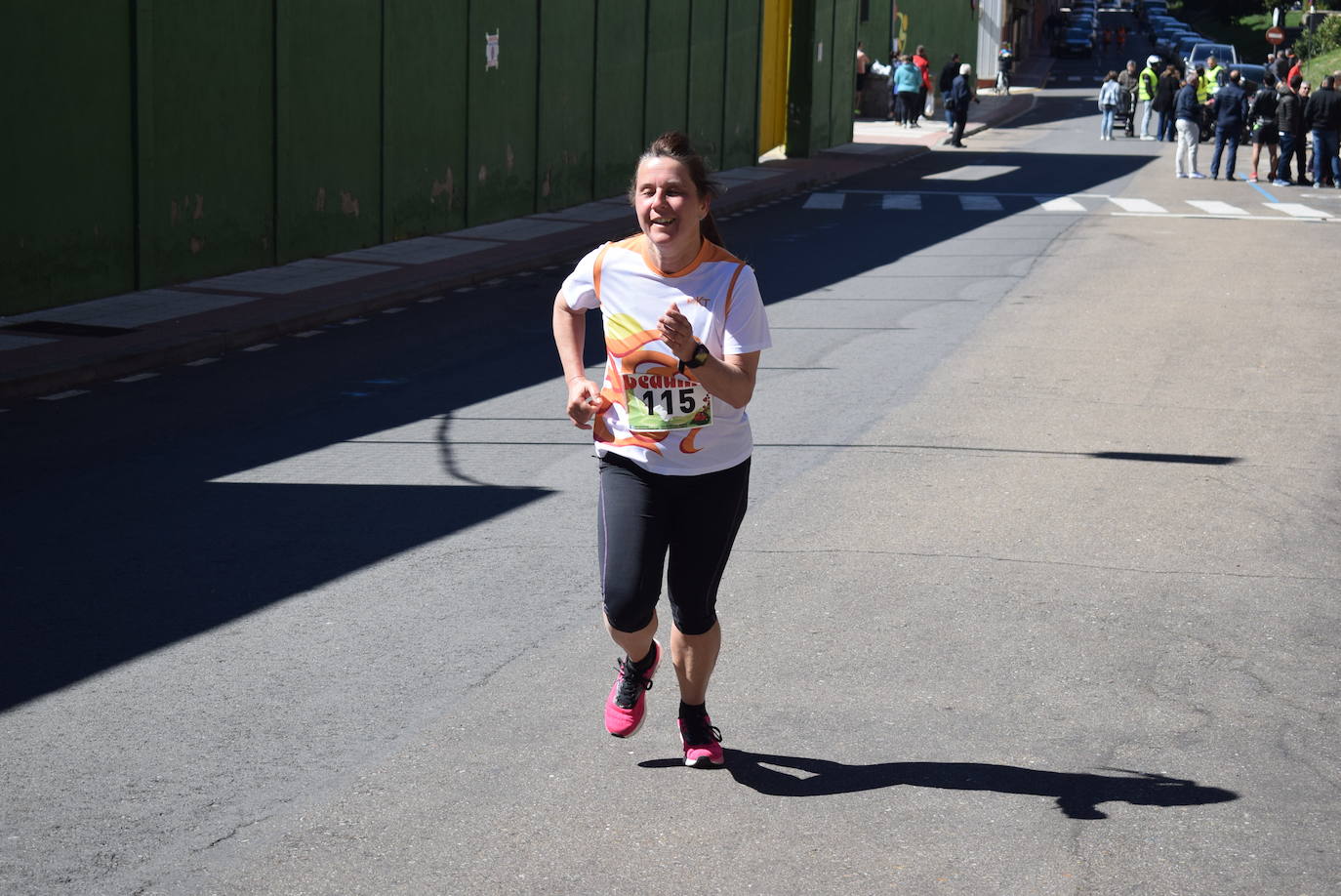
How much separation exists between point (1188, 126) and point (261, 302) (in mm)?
21286

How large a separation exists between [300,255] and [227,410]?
24.5ft

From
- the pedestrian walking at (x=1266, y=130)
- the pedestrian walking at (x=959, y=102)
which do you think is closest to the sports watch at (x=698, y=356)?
the pedestrian walking at (x=1266, y=130)

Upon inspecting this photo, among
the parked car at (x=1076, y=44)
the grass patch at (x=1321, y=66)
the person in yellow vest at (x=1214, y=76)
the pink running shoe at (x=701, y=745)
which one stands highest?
the parked car at (x=1076, y=44)

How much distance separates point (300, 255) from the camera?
1806cm

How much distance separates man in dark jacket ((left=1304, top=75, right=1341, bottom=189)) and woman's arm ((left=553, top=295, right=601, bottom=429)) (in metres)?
27.0

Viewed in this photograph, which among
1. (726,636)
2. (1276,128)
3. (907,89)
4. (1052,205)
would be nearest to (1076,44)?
(907,89)

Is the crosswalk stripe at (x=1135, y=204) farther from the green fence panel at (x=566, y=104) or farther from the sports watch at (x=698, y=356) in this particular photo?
the sports watch at (x=698, y=356)

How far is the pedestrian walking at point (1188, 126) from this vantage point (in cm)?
3009

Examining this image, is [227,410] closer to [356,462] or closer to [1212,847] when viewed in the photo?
[356,462]

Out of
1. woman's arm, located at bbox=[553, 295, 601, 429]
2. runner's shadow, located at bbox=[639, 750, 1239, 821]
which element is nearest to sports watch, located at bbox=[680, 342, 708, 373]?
woman's arm, located at bbox=[553, 295, 601, 429]

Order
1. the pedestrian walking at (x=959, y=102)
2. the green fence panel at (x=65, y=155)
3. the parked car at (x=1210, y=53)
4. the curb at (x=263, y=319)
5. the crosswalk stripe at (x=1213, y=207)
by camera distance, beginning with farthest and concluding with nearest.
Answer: the parked car at (x=1210, y=53)
the pedestrian walking at (x=959, y=102)
the crosswalk stripe at (x=1213, y=207)
the green fence panel at (x=65, y=155)
the curb at (x=263, y=319)

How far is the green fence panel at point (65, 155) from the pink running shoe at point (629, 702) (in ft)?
33.5

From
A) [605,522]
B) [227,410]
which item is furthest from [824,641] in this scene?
[227,410]

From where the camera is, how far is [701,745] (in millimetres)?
5281
